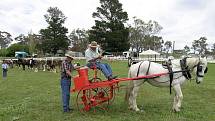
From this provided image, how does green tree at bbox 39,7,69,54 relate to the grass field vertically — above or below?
above

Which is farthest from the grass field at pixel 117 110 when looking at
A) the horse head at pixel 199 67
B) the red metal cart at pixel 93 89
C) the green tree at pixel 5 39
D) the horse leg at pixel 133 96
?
the green tree at pixel 5 39

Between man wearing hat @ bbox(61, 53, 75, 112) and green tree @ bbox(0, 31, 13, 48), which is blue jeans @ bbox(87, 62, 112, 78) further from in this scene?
green tree @ bbox(0, 31, 13, 48)

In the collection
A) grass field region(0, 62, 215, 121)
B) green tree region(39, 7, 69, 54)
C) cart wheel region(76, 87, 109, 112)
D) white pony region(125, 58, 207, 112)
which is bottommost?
grass field region(0, 62, 215, 121)

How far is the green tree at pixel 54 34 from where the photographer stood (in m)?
87.4

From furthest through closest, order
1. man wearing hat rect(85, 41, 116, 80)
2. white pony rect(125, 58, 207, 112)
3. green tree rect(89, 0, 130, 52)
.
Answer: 1. green tree rect(89, 0, 130, 52)
2. white pony rect(125, 58, 207, 112)
3. man wearing hat rect(85, 41, 116, 80)

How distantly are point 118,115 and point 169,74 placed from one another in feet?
6.59

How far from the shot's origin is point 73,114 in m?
9.86

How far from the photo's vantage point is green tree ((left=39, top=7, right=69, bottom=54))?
8744 centimetres

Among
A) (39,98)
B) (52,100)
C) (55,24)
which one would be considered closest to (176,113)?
(52,100)

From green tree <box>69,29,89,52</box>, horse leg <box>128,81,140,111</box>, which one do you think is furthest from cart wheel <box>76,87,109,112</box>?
green tree <box>69,29,89,52</box>

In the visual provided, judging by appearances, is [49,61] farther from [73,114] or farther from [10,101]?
[73,114]

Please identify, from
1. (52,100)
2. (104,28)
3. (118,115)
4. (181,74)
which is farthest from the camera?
(104,28)

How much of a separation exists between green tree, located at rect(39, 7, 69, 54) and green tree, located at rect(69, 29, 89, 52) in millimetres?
18509

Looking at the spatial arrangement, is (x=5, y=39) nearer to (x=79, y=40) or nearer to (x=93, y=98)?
(x=79, y=40)
